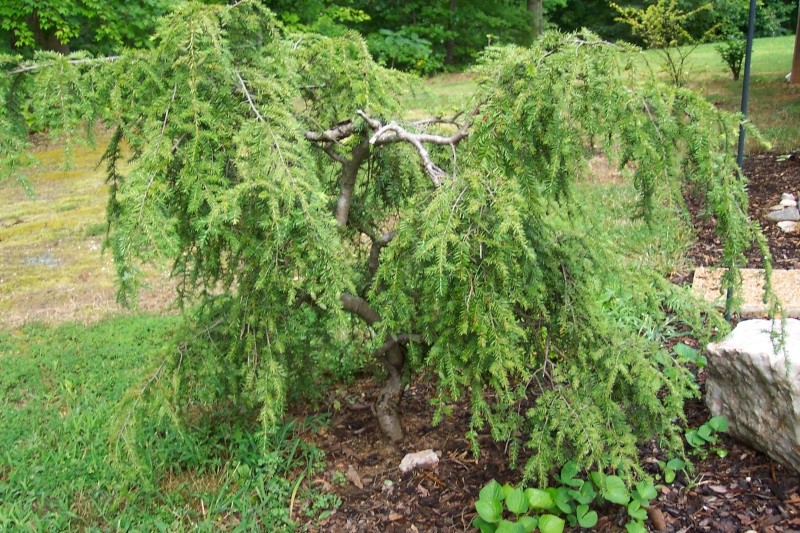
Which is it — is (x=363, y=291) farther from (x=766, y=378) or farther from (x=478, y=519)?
(x=766, y=378)

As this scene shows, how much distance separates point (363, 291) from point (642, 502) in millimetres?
1558

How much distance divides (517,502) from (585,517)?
11.0 inches

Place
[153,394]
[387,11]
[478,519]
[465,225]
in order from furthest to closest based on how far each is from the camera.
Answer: [387,11] → [153,394] → [478,519] → [465,225]

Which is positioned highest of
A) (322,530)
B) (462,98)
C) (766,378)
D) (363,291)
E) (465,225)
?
(462,98)

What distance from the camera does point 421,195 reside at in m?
2.63

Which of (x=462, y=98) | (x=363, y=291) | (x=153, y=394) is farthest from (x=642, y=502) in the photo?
(x=153, y=394)

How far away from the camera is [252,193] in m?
2.46

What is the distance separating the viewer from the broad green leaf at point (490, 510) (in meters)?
2.80

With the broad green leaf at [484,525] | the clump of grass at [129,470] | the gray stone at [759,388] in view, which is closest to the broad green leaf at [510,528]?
the broad green leaf at [484,525]

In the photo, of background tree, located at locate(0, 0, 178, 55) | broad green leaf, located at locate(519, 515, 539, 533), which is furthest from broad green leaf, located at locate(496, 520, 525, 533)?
background tree, located at locate(0, 0, 178, 55)

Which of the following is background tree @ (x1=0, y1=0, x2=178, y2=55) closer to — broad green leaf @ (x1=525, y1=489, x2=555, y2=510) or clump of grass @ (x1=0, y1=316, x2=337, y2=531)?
clump of grass @ (x1=0, y1=316, x2=337, y2=531)

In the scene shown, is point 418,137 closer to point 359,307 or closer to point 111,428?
point 359,307

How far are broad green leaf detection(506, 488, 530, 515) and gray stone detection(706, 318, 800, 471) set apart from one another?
1141 mm

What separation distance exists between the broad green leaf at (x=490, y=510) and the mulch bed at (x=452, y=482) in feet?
0.91
